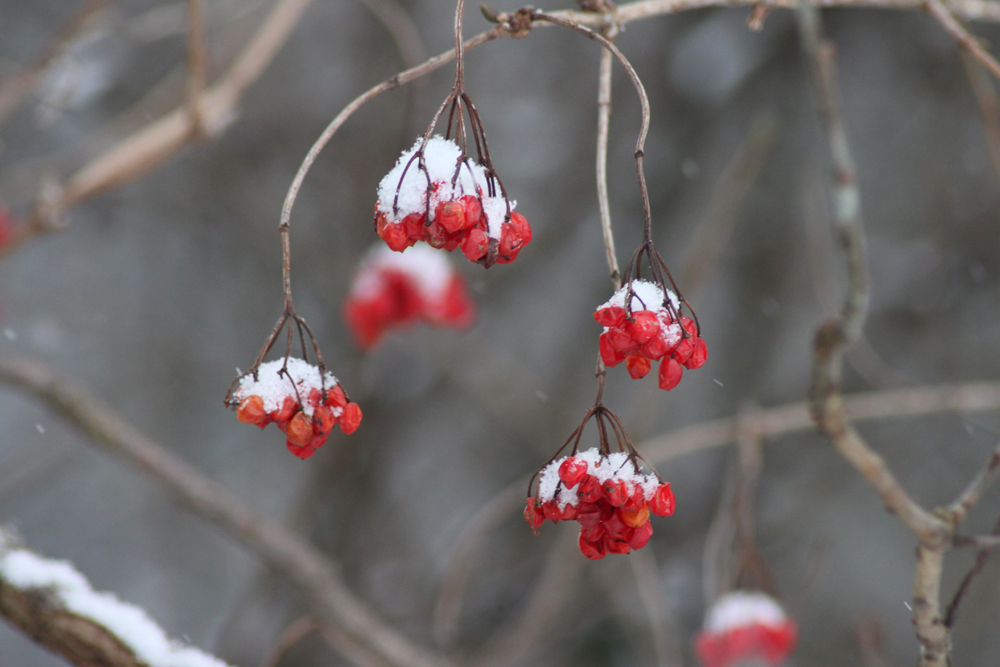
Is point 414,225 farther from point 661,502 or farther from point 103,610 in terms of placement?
point 103,610

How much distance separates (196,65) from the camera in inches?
69.7

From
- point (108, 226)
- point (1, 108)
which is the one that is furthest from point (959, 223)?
point (108, 226)

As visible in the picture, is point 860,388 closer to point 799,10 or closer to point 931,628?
point 931,628

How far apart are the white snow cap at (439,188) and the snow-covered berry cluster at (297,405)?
21 cm

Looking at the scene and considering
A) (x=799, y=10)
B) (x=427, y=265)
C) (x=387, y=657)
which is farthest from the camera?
(x=427, y=265)

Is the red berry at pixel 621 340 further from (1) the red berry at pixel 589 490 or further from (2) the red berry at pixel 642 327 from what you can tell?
(1) the red berry at pixel 589 490

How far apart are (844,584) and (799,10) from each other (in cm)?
396

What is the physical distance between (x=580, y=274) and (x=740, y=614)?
2367mm

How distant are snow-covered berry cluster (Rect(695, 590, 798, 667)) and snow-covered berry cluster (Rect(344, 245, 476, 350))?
121 cm

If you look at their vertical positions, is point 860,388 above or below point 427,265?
above

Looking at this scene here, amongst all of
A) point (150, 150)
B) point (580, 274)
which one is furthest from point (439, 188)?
point (580, 274)

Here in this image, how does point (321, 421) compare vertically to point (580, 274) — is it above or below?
below

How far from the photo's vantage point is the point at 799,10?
770mm

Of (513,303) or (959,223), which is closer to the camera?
(959,223)
